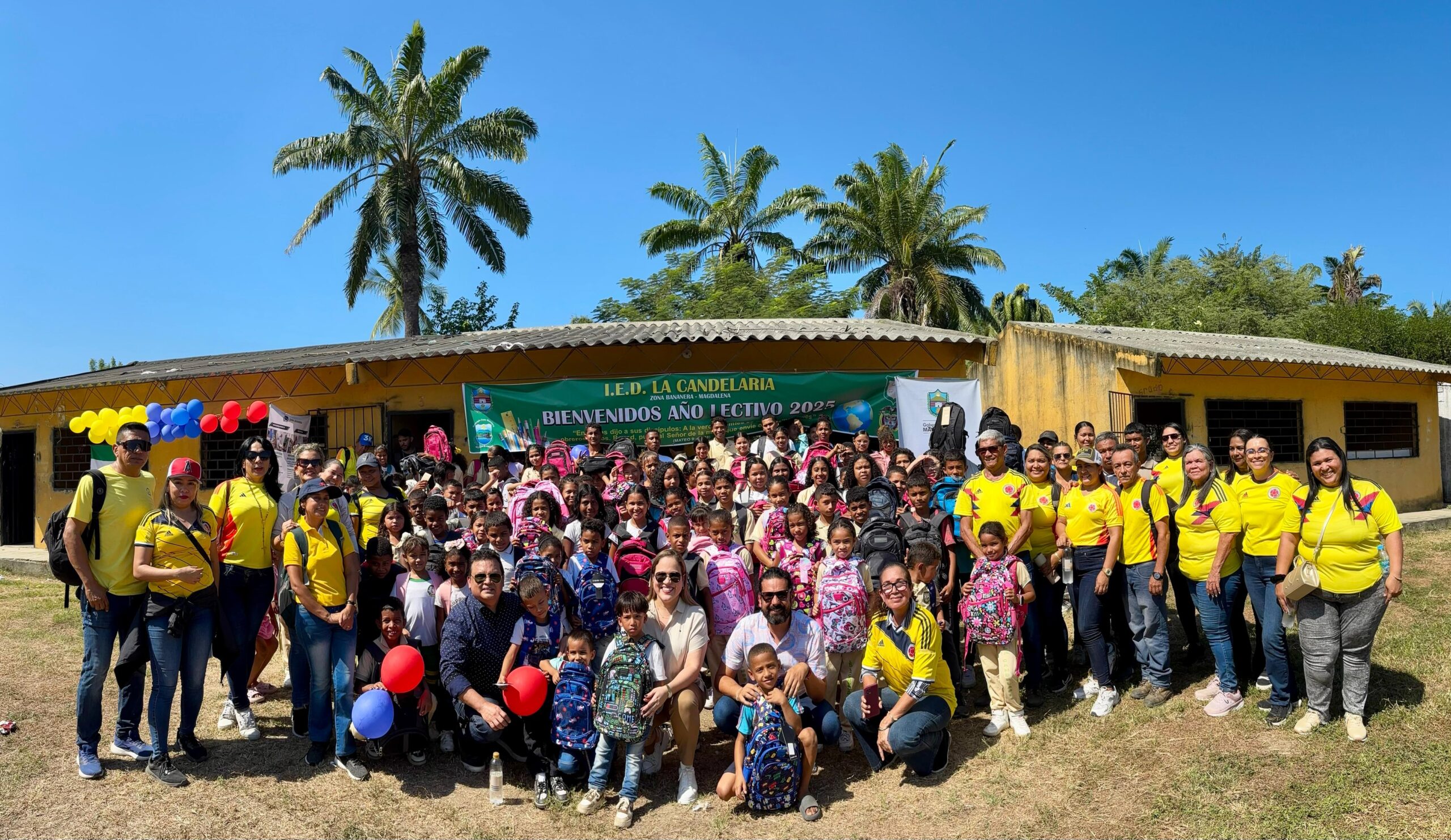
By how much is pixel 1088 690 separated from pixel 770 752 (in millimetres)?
2363

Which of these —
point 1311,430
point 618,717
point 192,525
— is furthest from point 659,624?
point 1311,430

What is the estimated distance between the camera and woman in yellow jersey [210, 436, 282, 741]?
4715 millimetres

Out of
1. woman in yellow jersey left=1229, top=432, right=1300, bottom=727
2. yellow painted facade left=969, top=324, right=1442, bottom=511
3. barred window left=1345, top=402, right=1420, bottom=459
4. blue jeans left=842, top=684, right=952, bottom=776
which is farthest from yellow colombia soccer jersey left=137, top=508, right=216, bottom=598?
barred window left=1345, top=402, right=1420, bottom=459

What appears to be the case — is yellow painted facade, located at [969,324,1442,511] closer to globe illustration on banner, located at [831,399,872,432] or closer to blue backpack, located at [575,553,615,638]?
globe illustration on banner, located at [831,399,872,432]

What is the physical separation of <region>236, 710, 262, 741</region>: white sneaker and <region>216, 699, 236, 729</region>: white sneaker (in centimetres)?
6

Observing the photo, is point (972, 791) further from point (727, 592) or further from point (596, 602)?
point (596, 602)

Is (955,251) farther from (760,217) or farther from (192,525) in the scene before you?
(192,525)

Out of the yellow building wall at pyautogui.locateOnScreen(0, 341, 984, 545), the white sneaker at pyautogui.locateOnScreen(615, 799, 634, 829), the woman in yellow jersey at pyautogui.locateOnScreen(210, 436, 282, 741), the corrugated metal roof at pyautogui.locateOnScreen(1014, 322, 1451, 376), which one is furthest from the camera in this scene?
the corrugated metal roof at pyautogui.locateOnScreen(1014, 322, 1451, 376)

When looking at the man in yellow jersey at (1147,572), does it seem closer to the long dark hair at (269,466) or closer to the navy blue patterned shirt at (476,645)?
the navy blue patterned shirt at (476,645)

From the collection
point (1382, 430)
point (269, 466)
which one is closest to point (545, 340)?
point (269, 466)

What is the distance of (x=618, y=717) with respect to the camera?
4.28 meters

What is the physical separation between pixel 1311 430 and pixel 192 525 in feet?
46.5

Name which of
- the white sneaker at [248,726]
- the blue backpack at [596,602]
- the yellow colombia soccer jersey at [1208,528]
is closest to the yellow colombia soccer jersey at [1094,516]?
the yellow colombia soccer jersey at [1208,528]

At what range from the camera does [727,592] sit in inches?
194
